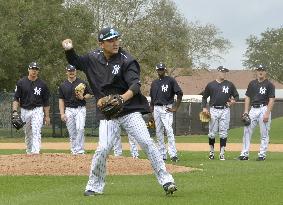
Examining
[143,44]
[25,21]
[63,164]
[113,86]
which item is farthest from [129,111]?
[143,44]

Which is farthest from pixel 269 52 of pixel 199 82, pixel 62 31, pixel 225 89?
pixel 225 89

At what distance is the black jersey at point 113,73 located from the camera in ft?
34.2

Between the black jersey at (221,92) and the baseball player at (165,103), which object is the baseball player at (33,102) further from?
the black jersey at (221,92)

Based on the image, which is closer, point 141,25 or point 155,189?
point 155,189

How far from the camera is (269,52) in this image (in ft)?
355

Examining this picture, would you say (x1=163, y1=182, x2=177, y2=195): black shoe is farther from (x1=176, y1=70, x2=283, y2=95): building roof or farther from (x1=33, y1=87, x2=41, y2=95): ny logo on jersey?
(x1=176, y1=70, x2=283, y2=95): building roof

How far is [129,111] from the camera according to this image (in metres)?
10.5

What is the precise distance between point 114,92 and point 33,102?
6768 millimetres

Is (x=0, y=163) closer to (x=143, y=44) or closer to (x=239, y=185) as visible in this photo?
(x=239, y=185)

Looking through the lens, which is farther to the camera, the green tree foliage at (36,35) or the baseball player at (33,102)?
the green tree foliage at (36,35)

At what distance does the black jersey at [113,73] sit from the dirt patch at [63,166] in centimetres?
371

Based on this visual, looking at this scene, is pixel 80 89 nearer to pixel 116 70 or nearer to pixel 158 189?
pixel 158 189

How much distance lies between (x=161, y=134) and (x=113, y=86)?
7.90 m

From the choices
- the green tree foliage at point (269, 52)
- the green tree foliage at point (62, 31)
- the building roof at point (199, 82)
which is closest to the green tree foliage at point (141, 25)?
the green tree foliage at point (62, 31)
